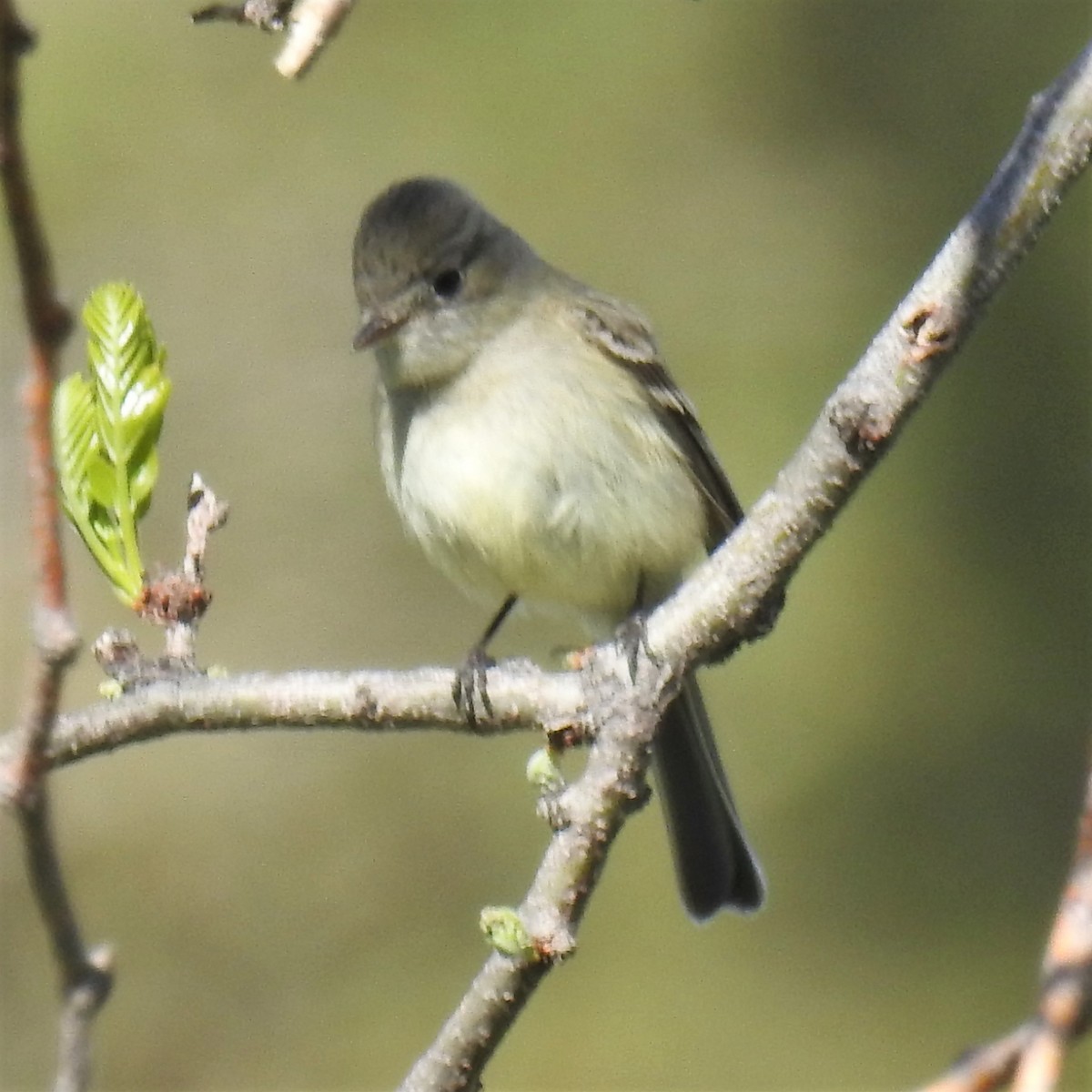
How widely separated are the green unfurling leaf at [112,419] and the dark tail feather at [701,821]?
73.7 inches

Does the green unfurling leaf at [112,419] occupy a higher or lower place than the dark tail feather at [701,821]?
higher

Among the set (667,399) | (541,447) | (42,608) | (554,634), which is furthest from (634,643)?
(554,634)

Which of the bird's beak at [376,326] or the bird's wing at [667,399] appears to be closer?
the bird's beak at [376,326]

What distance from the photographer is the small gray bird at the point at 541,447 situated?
3307 millimetres

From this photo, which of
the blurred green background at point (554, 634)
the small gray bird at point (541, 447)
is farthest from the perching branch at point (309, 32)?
the blurred green background at point (554, 634)

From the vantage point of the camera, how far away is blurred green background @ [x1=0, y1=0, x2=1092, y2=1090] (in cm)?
503

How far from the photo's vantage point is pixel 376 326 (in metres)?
3.46

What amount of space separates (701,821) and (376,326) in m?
1.33

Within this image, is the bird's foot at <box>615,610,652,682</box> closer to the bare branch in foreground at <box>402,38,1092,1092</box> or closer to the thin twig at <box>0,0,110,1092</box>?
the bare branch in foreground at <box>402,38,1092,1092</box>

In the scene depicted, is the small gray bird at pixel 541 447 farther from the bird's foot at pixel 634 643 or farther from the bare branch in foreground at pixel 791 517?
the bare branch in foreground at pixel 791 517

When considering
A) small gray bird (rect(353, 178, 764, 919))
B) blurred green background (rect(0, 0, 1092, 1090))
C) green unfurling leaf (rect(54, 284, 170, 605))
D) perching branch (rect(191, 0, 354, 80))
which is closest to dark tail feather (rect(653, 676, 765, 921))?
small gray bird (rect(353, 178, 764, 919))

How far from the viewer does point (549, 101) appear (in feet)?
19.6

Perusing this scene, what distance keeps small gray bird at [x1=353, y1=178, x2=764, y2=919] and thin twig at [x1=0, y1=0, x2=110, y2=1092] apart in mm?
1842

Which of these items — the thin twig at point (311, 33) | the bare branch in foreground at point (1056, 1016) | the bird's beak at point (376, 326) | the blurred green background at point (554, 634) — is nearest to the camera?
the bare branch in foreground at point (1056, 1016)
